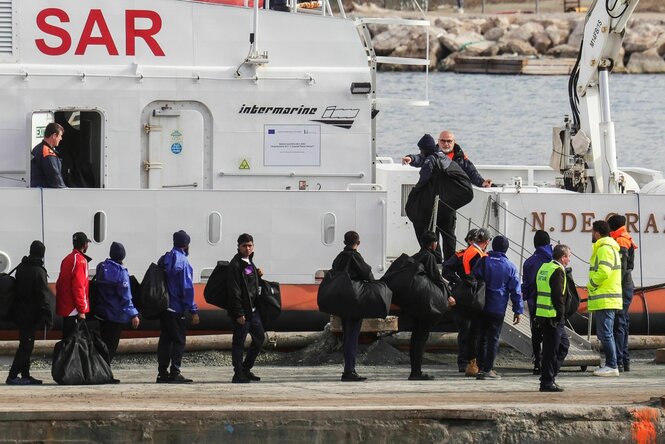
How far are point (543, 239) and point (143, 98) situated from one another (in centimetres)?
440

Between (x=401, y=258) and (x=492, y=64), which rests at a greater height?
(x=492, y=64)

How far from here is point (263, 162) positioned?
15453 millimetres

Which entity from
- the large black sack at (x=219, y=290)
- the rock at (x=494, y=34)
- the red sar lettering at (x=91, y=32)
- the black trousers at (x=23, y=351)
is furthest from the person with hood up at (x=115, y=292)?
the rock at (x=494, y=34)

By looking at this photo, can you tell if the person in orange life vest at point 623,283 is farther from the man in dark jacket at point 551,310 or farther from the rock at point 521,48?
the rock at point 521,48

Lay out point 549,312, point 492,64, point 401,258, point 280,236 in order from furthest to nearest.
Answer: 1. point 492,64
2. point 280,236
3. point 401,258
4. point 549,312

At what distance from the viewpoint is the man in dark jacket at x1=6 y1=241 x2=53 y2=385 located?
1282 centimetres

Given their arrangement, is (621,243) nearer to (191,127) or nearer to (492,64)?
(191,127)

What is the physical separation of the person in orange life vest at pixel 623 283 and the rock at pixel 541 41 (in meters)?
61.8

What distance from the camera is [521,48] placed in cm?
7512

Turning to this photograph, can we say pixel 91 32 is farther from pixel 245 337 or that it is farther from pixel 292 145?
pixel 245 337

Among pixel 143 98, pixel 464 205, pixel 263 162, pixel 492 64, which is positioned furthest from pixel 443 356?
pixel 492 64

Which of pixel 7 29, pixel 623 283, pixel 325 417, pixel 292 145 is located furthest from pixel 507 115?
pixel 325 417

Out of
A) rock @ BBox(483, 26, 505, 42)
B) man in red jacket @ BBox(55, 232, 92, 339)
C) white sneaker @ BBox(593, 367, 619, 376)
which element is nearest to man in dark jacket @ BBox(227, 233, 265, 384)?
man in red jacket @ BBox(55, 232, 92, 339)

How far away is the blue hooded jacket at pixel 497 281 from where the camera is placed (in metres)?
13.5
